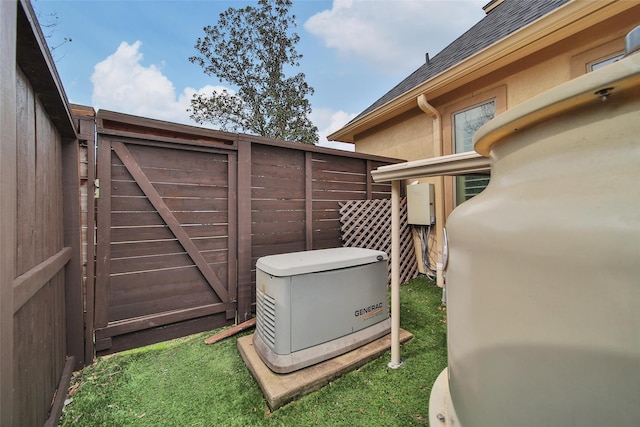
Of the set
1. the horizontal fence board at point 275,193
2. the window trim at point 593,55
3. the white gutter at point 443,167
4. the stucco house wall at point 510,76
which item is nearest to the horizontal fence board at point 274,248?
the horizontal fence board at point 275,193

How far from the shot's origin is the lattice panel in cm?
396

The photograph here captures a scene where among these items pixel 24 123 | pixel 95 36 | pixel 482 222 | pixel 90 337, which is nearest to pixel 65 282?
pixel 90 337

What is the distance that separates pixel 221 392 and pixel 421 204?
12.4ft

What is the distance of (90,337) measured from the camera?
2211 mm

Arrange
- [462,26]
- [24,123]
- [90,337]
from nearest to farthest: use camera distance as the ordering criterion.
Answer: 1. [24,123]
2. [90,337]
3. [462,26]

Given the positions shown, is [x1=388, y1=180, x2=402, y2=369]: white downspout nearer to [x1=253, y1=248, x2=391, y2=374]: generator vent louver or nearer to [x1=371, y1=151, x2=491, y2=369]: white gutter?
[x1=371, y1=151, x2=491, y2=369]: white gutter

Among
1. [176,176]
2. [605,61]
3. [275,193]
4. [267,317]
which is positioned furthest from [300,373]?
[605,61]

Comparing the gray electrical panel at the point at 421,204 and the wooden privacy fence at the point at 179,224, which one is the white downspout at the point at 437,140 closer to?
the gray electrical panel at the point at 421,204

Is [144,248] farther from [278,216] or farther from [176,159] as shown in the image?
[278,216]

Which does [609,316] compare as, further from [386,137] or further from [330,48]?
[330,48]

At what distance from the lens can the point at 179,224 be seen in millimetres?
2641

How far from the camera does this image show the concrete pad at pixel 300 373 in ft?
5.55

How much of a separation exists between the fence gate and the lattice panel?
6.00ft

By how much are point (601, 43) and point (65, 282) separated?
18.7ft
